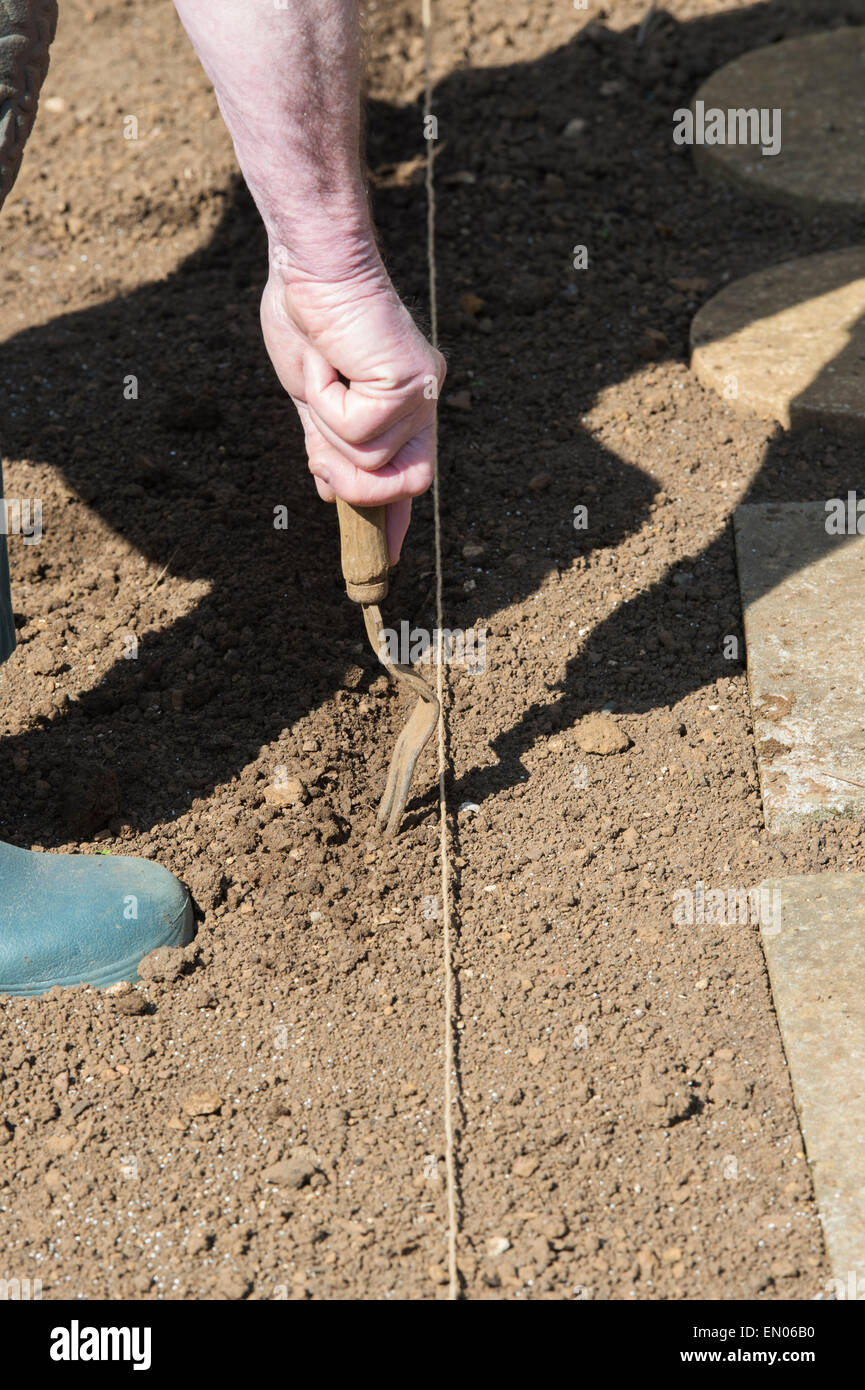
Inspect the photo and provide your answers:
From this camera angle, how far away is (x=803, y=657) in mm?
2682

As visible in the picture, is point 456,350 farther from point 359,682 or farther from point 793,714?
point 793,714

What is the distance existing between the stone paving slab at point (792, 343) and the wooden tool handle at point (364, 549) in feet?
4.91

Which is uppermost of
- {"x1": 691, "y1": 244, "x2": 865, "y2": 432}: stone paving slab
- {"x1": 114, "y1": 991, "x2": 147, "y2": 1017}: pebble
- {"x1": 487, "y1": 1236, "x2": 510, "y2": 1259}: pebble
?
{"x1": 691, "y1": 244, "x2": 865, "y2": 432}: stone paving slab

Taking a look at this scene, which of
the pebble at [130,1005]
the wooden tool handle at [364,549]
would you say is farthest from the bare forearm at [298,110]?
the pebble at [130,1005]

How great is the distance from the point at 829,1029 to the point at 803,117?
325 centimetres

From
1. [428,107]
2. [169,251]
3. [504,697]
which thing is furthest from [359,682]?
[428,107]

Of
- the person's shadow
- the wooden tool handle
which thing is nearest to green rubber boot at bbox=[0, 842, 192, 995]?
the person's shadow

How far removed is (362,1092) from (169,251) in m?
2.88

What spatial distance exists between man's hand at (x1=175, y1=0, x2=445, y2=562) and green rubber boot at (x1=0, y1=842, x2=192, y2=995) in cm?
76

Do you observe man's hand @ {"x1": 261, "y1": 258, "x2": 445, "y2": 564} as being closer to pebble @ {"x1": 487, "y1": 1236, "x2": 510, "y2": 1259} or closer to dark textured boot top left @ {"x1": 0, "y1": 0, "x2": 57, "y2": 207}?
dark textured boot top left @ {"x1": 0, "y1": 0, "x2": 57, "y2": 207}

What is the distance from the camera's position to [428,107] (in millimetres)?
4590

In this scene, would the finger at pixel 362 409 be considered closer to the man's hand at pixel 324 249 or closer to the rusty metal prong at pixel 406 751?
the man's hand at pixel 324 249

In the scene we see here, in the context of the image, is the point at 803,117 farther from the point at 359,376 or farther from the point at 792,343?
the point at 359,376

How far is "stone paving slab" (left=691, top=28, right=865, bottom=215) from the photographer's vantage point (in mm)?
3980
